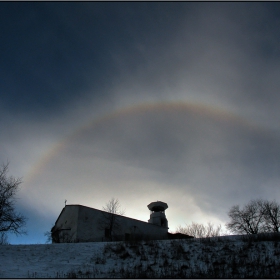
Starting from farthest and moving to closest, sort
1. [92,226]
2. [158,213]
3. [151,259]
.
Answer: [158,213]
[92,226]
[151,259]

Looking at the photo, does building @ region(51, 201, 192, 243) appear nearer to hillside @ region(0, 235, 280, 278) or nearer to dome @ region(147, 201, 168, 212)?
dome @ region(147, 201, 168, 212)

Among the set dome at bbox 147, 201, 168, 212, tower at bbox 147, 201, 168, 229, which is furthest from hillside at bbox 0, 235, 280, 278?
dome at bbox 147, 201, 168, 212

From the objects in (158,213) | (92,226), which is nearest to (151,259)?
(92,226)

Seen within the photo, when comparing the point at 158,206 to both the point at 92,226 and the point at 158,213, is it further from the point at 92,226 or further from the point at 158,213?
the point at 92,226

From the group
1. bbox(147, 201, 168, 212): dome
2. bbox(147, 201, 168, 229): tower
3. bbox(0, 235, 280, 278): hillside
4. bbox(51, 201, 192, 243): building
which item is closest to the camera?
bbox(0, 235, 280, 278): hillside

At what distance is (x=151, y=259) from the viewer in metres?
18.4

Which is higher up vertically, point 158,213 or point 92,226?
point 158,213

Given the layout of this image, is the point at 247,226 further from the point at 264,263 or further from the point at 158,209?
the point at 264,263

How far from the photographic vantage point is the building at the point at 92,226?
43.0 m

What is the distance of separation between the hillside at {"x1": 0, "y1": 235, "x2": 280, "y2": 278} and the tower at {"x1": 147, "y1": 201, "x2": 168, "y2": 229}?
38288 mm

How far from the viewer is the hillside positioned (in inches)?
594

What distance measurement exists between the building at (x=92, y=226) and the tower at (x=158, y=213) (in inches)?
220

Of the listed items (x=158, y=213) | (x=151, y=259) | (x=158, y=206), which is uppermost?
(x=158, y=206)

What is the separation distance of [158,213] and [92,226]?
20316 mm
